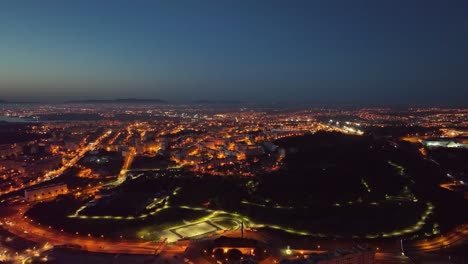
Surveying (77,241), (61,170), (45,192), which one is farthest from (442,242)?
(61,170)

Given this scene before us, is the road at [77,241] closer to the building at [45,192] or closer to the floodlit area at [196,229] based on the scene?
the floodlit area at [196,229]

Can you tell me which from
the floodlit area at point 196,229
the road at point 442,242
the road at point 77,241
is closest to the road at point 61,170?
the road at point 77,241

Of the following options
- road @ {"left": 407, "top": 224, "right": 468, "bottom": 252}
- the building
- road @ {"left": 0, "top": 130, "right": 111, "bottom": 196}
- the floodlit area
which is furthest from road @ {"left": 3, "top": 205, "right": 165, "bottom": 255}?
road @ {"left": 407, "top": 224, "right": 468, "bottom": 252}

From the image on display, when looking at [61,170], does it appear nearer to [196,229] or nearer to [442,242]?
[196,229]

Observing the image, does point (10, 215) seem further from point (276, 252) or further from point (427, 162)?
point (427, 162)

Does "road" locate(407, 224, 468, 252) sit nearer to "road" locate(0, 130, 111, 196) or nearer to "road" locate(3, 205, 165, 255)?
"road" locate(3, 205, 165, 255)

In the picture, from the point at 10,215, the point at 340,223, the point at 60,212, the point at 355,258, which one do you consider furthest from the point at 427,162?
the point at 10,215

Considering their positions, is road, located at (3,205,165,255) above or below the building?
below

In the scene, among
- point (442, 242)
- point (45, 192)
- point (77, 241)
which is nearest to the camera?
point (442, 242)

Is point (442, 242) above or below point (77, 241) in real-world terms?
above
